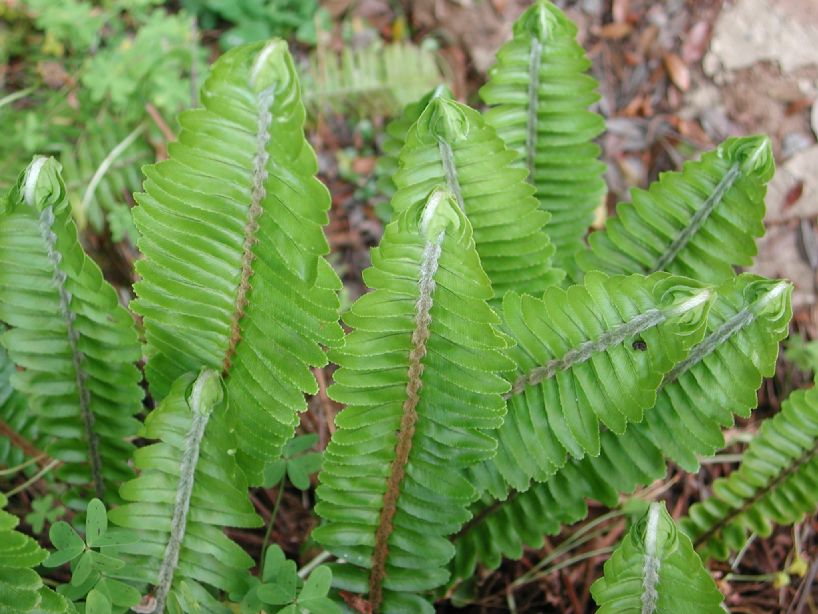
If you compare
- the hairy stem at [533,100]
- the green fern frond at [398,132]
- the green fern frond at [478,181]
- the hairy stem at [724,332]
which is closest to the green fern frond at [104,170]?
the green fern frond at [398,132]

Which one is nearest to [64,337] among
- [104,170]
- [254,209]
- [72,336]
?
[72,336]

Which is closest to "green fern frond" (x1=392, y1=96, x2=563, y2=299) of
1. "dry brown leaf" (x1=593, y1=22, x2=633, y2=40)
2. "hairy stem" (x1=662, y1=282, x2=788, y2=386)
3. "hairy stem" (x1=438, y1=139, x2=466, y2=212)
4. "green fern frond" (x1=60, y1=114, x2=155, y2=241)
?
"hairy stem" (x1=438, y1=139, x2=466, y2=212)

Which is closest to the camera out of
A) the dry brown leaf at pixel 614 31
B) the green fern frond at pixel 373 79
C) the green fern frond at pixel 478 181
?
the green fern frond at pixel 478 181

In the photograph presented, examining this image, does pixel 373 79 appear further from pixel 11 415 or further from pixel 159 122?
pixel 11 415

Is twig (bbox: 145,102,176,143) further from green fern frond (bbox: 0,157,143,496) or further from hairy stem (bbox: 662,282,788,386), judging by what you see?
hairy stem (bbox: 662,282,788,386)

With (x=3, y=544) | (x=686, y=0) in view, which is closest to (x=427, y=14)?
(x=686, y=0)

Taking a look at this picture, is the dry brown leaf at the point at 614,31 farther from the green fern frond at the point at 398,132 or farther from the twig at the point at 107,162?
the twig at the point at 107,162
